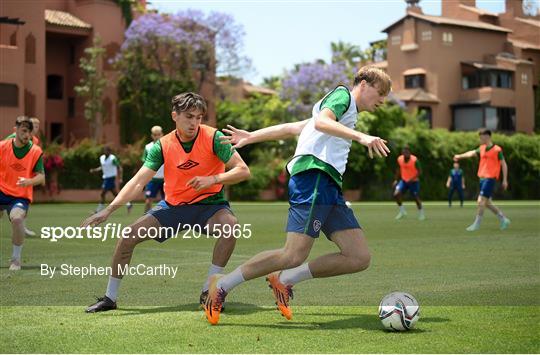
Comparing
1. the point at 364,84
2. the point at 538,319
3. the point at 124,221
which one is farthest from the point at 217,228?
the point at 124,221

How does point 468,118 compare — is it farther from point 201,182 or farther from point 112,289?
point 201,182

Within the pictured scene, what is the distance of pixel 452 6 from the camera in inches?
3091

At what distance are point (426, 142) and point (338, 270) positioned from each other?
1971 inches

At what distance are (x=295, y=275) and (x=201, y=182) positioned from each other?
1.13 metres

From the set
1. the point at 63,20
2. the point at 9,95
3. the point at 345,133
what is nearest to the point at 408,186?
the point at 345,133

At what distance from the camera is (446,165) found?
56812 millimetres

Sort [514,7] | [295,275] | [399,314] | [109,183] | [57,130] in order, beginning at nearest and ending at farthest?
1. [399,314]
2. [295,275]
3. [109,183]
4. [57,130]
5. [514,7]

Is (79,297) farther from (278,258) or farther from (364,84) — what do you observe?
(364,84)

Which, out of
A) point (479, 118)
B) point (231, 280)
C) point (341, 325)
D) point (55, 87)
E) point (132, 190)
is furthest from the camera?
point (479, 118)

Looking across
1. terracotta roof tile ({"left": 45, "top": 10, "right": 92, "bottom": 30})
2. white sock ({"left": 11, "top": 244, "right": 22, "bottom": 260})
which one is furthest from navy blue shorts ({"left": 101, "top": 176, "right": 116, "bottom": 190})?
terracotta roof tile ({"left": 45, "top": 10, "right": 92, "bottom": 30})

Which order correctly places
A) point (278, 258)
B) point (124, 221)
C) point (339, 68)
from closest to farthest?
point (278, 258) → point (124, 221) → point (339, 68)

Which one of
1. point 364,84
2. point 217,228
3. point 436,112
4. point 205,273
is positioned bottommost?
point 205,273

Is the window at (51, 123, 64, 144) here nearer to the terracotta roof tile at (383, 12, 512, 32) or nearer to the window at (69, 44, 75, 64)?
the window at (69, 44, 75, 64)

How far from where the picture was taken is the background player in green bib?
705cm
